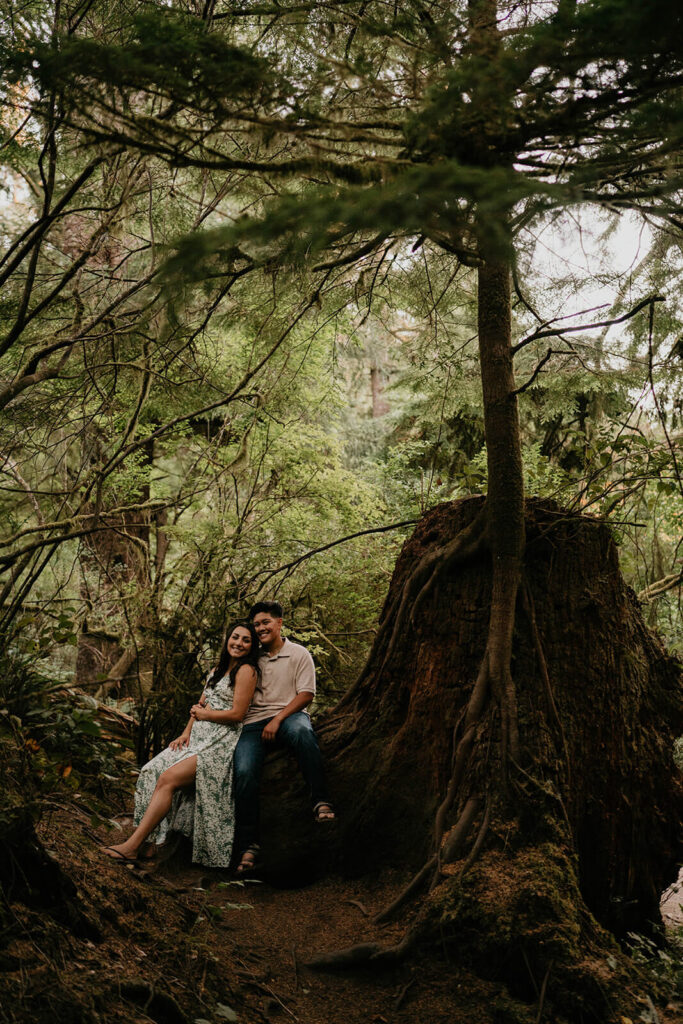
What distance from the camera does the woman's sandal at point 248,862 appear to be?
14.9 ft

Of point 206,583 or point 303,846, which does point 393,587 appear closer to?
point 303,846

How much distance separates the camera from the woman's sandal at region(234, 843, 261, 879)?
14.9 ft

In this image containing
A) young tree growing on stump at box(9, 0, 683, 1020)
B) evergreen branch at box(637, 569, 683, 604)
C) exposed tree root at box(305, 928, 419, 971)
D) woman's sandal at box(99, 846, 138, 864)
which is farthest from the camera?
evergreen branch at box(637, 569, 683, 604)

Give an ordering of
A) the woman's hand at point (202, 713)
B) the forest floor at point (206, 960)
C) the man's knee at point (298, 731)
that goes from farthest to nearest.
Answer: the woman's hand at point (202, 713)
the man's knee at point (298, 731)
the forest floor at point (206, 960)

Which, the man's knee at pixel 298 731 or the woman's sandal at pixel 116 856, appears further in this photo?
the man's knee at pixel 298 731

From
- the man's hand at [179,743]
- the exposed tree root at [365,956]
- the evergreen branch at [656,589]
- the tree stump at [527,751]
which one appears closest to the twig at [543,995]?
the tree stump at [527,751]

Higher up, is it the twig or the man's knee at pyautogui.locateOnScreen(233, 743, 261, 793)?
the man's knee at pyautogui.locateOnScreen(233, 743, 261, 793)

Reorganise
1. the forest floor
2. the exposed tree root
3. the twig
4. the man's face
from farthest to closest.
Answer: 1. the man's face
2. the exposed tree root
3. the twig
4. the forest floor

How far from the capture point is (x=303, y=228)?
1901 mm

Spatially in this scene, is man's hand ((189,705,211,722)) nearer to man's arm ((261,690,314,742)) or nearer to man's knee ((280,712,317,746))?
man's arm ((261,690,314,742))

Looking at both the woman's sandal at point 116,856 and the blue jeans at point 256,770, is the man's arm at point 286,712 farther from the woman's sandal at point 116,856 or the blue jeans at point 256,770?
the woman's sandal at point 116,856

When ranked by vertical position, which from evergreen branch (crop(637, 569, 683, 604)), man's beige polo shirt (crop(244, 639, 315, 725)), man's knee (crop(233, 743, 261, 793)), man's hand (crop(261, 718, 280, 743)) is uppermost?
evergreen branch (crop(637, 569, 683, 604))

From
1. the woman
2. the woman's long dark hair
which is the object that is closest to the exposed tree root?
the woman

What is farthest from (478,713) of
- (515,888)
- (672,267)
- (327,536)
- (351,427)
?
(351,427)
